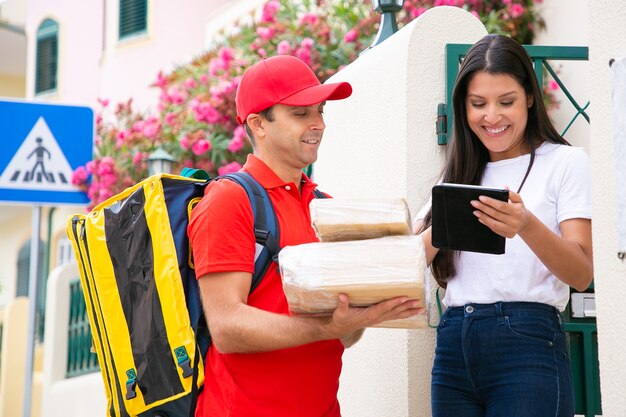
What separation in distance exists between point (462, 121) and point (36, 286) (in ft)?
10.6

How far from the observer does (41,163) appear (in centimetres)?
605

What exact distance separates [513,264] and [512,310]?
14 cm

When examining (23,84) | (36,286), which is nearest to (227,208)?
(36,286)

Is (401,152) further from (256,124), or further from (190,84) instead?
(190,84)

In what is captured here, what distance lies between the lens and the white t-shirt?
9.23ft

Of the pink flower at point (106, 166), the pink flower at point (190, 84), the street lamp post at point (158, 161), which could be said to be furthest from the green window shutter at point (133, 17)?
the street lamp post at point (158, 161)

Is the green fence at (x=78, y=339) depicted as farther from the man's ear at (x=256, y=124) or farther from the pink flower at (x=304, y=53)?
the man's ear at (x=256, y=124)

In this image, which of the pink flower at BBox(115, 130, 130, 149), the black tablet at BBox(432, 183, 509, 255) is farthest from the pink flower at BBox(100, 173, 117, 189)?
the black tablet at BBox(432, 183, 509, 255)

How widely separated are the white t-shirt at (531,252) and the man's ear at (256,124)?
2.33 feet

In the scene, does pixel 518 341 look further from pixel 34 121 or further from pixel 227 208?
pixel 34 121

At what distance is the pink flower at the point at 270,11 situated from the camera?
389 inches

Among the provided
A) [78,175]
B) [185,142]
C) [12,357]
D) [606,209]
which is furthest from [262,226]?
[12,357]

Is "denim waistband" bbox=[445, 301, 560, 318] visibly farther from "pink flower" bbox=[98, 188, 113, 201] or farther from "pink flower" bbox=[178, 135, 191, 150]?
"pink flower" bbox=[98, 188, 113, 201]

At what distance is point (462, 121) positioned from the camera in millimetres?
3076
